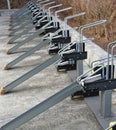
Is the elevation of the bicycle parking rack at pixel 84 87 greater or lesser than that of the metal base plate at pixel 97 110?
greater

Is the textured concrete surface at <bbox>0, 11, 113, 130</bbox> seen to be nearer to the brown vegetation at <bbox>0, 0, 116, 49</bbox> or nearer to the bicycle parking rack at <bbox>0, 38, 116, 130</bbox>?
the bicycle parking rack at <bbox>0, 38, 116, 130</bbox>

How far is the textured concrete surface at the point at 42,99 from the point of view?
3590 millimetres

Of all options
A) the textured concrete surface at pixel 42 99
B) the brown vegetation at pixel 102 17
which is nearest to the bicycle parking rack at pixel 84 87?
the textured concrete surface at pixel 42 99

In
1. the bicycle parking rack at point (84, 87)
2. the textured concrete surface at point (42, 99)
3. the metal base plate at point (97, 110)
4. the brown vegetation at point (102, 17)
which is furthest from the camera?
the brown vegetation at point (102, 17)

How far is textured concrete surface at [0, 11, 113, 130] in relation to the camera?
3590 millimetres

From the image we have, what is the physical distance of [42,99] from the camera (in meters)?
4.34

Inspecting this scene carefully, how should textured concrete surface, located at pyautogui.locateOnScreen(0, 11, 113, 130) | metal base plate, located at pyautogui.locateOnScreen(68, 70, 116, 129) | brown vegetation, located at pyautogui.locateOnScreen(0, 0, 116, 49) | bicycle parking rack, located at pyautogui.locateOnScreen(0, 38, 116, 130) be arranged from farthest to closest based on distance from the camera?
1. brown vegetation, located at pyautogui.locateOnScreen(0, 0, 116, 49)
2. textured concrete surface, located at pyautogui.locateOnScreen(0, 11, 113, 130)
3. metal base plate, located at pyautogui.locateOnScreen(68, 70, 116, 129)
4. bicycle parking rack, located at pyautogui.locateOnScreen(0, 38, 116, 130)

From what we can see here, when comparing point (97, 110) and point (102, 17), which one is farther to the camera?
point (102, 17)

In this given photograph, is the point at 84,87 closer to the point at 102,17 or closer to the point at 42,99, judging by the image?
the point at 42,99

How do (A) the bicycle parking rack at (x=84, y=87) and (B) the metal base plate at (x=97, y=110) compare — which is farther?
(B) the metal base plate at (x=97, y=110)

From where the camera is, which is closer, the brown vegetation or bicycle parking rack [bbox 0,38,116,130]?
bicycle parking rack [bbox 0,38,116,130]

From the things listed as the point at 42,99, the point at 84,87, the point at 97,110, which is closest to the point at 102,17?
the point at 42,99

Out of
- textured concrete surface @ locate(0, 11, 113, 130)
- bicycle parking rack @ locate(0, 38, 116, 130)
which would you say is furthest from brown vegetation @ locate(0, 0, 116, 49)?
bicycle parking rack @ locate(0, 38, 116, 130)

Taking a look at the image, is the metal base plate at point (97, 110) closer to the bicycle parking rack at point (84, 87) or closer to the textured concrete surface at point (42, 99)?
the textured concrete surface at point (42, 99)
